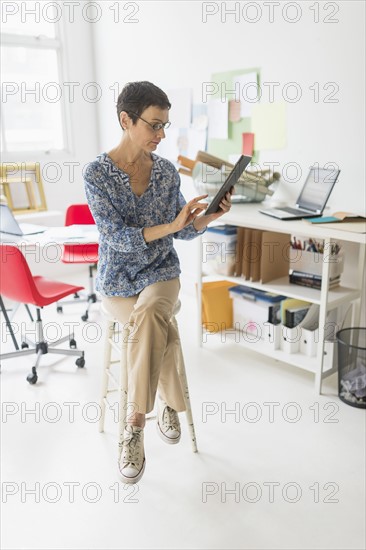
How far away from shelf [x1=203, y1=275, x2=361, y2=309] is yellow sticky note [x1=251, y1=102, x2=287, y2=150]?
34.5 inches

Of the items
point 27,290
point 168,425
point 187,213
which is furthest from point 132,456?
point 27,290

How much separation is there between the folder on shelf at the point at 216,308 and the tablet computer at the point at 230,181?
1285mm

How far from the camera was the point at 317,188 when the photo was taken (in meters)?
2.81

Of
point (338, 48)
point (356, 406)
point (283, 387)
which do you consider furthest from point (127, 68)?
point (356, 406)

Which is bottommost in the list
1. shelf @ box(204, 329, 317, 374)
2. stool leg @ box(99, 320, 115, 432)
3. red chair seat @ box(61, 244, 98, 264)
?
shelf @ box(204, 329, 317, 374)

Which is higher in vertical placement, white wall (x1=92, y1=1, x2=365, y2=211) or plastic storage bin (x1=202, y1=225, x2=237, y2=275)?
white wall (x1=92, y1=1, x2=365, y2=211)

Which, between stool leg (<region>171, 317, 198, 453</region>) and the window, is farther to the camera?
the window

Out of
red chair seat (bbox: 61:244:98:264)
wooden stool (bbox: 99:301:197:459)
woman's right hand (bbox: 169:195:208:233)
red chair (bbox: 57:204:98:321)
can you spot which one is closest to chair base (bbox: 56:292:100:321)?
red chair (bbox: 57:204:98:321)

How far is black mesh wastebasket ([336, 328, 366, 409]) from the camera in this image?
254 cm

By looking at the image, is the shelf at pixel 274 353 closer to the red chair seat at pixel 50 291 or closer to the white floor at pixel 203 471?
the white floor at pixel 203 471

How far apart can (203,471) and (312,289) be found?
3.92 feet

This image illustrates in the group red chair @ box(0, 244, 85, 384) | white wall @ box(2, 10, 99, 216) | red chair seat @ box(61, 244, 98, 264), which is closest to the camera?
red chair @ box(0, 244, 85, 384)

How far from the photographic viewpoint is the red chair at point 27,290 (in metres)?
2.63

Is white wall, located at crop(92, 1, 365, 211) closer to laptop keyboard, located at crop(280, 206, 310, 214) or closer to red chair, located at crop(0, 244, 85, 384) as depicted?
laptop keyboard, located at crop(280, 206, 310, 214)
